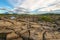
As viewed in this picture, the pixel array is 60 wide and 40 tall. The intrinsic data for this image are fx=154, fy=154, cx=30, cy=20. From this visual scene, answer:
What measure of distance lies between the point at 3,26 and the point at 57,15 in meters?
2.35

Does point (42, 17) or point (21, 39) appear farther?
point (42, 17)

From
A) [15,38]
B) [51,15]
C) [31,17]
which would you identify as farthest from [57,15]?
[15,38]

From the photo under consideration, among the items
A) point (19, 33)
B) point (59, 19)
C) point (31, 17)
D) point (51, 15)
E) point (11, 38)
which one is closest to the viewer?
point (11, 38)

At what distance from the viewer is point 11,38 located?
256cm

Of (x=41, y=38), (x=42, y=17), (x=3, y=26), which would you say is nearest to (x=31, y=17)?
(x=42, y=17)

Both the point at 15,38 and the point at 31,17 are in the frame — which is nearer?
the point at 15,38

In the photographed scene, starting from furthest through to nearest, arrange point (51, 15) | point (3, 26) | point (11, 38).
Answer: point (51, 15) < point (3, 26) < point (11, 38)

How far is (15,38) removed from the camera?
2.62m

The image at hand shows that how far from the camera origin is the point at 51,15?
5297mm

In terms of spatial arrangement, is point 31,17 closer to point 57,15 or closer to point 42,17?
point 42,17

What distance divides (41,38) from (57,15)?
2448 mm

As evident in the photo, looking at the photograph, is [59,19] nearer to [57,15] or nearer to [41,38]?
[57,15]

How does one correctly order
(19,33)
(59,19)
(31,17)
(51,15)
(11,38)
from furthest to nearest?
1. (51,15)
2. (31,17)
3. (59,19)
4. (19,33)
5. (11,38)

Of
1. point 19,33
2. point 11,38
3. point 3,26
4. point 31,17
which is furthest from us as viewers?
point 31,17
